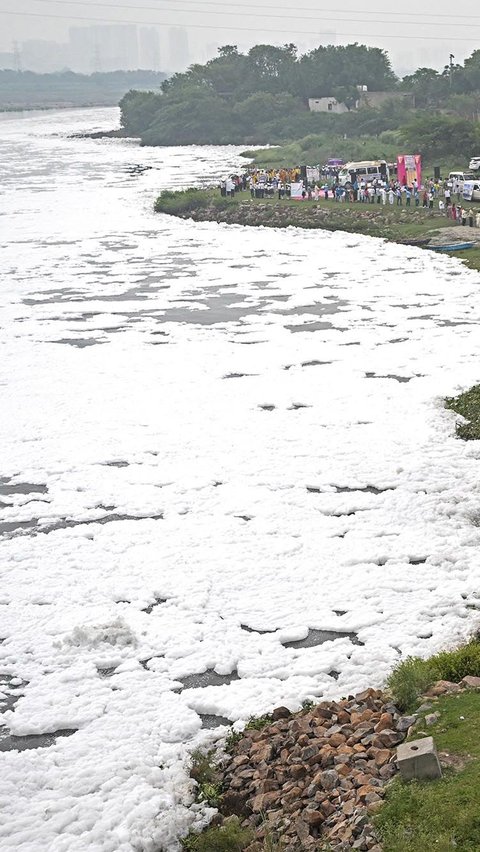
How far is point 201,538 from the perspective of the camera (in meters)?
13.6

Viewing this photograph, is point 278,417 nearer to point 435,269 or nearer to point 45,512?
point 45,512

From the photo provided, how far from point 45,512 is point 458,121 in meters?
43.1

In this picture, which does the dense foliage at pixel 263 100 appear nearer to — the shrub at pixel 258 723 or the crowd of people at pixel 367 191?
the crowd of people at pixel 367 191

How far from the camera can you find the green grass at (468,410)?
16516 mm

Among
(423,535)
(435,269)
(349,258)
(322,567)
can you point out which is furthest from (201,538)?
(349,258)

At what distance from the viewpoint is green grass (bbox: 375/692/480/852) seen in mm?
6891

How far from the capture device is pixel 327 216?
42.0 m

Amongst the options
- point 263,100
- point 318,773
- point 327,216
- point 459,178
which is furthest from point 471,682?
point 263,100

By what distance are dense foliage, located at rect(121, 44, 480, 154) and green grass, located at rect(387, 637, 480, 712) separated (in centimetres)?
6672

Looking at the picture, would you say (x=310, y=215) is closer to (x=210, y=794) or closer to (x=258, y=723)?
(x=258, y=723)

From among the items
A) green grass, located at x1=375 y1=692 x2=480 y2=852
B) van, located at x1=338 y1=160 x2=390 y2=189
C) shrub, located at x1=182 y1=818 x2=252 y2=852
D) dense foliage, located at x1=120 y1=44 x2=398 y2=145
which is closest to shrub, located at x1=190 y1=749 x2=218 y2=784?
shrub, located at x1=182 y1=818 x2=252 y2=852

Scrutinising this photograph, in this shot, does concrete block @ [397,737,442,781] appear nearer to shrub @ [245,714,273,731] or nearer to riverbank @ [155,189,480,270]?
shrub @ [245,714,273,731]

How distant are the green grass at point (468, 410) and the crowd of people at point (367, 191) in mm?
18751

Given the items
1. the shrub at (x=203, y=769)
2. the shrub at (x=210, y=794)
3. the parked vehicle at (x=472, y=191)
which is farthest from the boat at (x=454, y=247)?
the shrub at (x=210, y=794)
